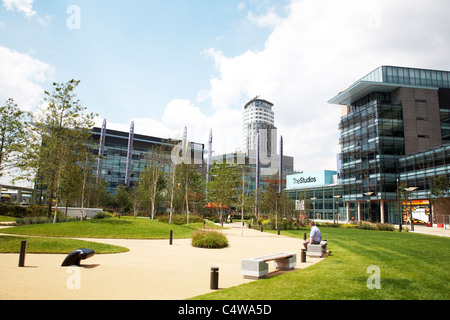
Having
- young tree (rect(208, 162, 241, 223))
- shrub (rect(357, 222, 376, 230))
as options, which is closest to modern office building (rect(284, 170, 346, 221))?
shrub (rect(357, 222, 376, 230))

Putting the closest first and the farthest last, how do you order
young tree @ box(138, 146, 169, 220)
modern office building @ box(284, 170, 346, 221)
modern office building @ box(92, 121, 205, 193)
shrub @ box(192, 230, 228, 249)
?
shrub @ box(192, 230, 228, 249) < young tree @ box(138, 146, 169, 220) < modern office building @ box(284, 170, 346, 221) < modern office building @ box(92, 121, 205, 193)

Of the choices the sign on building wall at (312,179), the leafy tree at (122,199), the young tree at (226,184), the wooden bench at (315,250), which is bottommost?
the wooden bench at (315,250)

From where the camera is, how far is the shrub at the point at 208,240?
54.0ft

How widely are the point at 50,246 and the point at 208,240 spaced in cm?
744

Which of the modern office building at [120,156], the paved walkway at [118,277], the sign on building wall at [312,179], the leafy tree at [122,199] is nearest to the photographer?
the paved walkway at [118,277]

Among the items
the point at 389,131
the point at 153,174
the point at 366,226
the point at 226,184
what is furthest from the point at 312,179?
the point at 153,174

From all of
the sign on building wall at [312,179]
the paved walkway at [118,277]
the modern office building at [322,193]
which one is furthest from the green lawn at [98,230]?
the sign on building wall at [312,179]

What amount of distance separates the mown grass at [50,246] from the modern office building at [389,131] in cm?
5689

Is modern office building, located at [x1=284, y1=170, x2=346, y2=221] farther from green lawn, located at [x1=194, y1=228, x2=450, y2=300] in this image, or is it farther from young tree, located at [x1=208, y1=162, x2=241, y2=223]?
green lawn, located at [x1=194, y1=228, x2=450, y2=300]

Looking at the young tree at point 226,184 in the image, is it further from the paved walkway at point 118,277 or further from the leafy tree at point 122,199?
the paved walkway at point 118,277

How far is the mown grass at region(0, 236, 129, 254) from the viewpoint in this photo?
13.1 metres

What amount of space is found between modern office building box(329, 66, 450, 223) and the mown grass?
56888 millimetres

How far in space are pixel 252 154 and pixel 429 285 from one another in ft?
586
